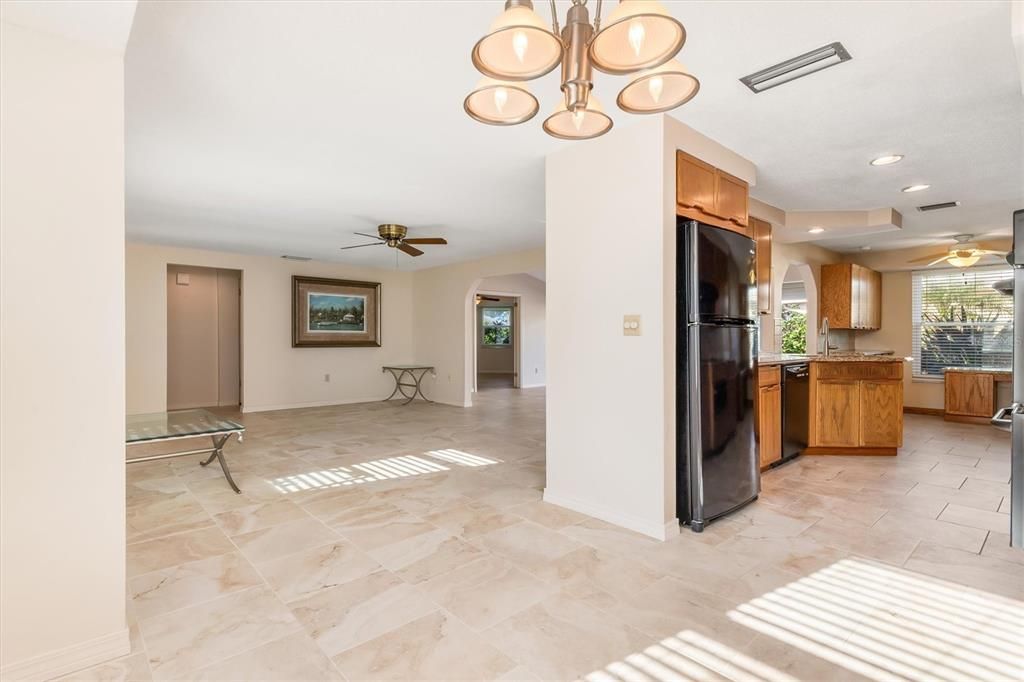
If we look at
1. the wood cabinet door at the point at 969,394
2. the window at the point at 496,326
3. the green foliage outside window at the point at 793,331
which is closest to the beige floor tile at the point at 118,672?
the wood cabinet door at the point at 969,394

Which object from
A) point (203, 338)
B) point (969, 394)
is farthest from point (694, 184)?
point (203, 338)

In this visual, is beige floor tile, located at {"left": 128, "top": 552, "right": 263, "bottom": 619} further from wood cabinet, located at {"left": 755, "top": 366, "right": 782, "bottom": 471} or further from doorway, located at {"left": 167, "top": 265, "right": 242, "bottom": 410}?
doorway, located at {"left": 167, "top": 265, "right": 242, "bottom": 410}

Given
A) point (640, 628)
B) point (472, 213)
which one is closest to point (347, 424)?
point (472, 213)

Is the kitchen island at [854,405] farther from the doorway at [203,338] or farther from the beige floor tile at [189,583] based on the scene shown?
the doorway at [203,338]

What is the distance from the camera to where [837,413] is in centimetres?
457

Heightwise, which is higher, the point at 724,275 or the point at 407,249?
the point at 407,249

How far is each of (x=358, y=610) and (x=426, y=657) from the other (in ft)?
1.43

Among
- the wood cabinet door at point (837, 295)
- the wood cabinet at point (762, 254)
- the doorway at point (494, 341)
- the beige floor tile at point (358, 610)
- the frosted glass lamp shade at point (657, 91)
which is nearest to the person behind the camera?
the frosted glass lamp shade at point (657, 91)

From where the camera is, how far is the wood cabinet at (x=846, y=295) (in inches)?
258

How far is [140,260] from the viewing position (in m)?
6.36

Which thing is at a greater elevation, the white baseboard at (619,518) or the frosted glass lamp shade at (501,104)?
the frosted glass lamp shade at (501,104)

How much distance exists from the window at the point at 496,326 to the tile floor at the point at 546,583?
9707 mm

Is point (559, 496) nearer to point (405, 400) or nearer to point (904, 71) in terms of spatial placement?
point (904, 71)

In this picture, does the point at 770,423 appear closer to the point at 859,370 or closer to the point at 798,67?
the point at 859,370
